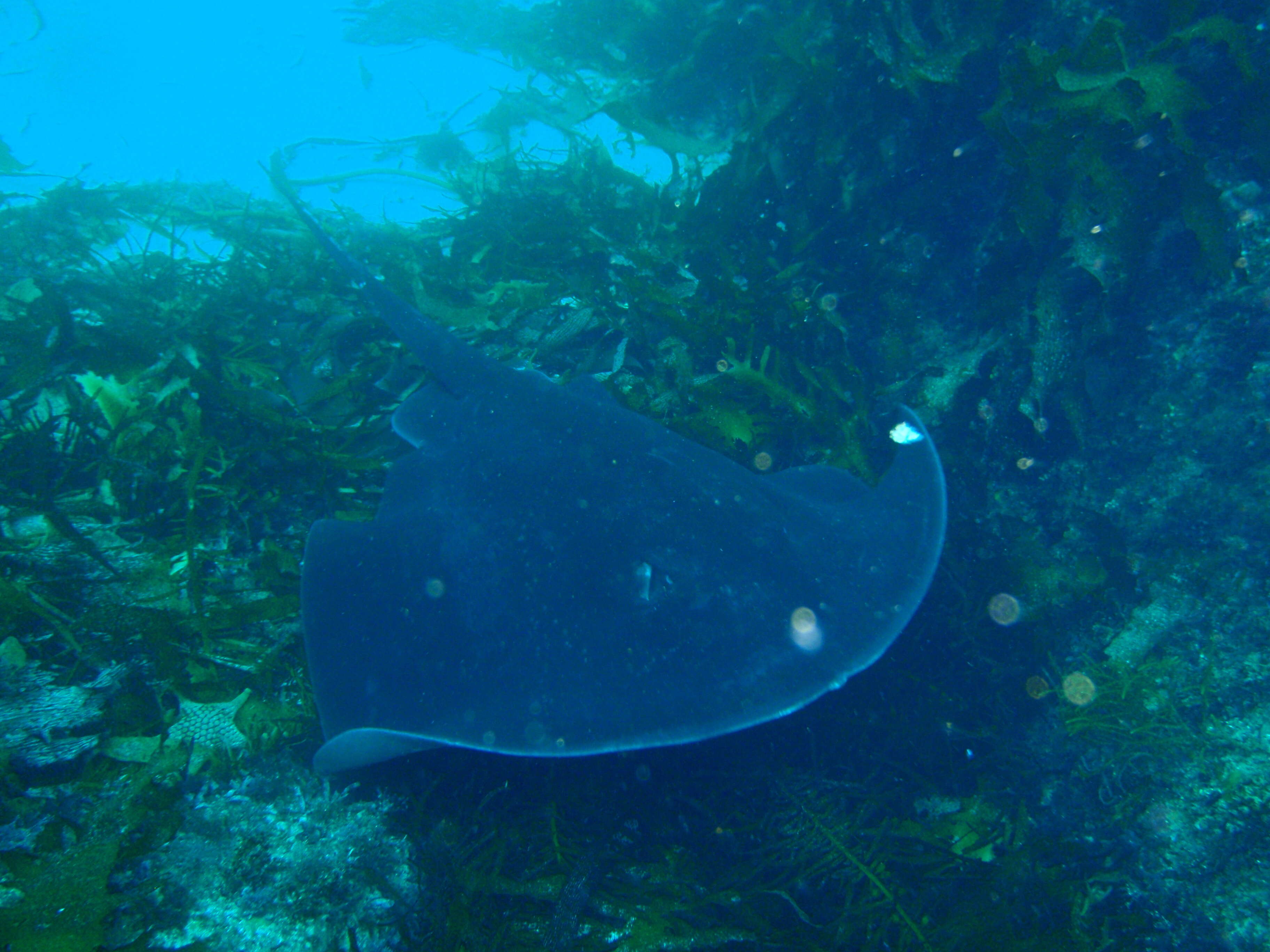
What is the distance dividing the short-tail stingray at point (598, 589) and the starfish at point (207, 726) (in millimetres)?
733

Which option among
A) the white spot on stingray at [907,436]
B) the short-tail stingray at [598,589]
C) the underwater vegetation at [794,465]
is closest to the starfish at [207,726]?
the underwater vegetation at [794,465]

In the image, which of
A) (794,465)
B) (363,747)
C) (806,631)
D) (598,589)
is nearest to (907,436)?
(794,465)

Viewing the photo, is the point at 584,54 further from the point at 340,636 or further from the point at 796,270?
the point at 340,636

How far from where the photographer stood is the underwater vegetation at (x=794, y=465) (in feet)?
8.71

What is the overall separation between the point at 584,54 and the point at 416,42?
832 centimetres

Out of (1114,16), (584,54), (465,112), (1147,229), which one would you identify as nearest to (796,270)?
(1147,229)

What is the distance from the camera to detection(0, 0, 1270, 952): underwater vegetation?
266cm

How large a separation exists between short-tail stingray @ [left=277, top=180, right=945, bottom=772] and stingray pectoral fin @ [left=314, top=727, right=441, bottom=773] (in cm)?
1

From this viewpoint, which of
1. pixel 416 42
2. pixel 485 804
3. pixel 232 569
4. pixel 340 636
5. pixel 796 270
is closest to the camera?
pixel 340 636

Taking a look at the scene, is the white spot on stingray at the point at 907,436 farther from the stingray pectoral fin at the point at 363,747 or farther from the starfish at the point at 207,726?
the starfish at the point at 207,726

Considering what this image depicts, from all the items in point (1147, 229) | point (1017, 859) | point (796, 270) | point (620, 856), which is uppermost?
point (1147, 229)

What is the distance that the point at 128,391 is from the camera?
3.97 m

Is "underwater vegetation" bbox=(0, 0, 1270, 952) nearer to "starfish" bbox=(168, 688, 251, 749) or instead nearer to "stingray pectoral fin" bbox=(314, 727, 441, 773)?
"starfish" bbox=(168, 688, 251, 749)

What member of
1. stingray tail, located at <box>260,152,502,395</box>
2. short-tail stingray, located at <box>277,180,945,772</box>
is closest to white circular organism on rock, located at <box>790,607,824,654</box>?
short-tail stingray, located at <box>277,180,945,772</box>
